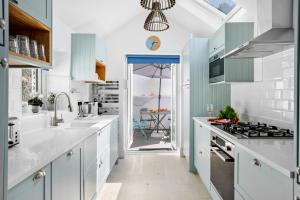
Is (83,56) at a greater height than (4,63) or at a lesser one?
greater

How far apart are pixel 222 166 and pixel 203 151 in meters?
0.98

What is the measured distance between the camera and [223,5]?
13.0 feet

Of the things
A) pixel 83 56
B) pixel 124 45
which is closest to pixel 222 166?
pixel 83 56

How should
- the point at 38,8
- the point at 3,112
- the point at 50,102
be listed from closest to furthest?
1. the point at 3,112
2. the point at 38,8
3. the point at 50,102

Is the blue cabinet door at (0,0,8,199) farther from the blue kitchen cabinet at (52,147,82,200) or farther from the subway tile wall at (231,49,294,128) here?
the subway tile wall at (231,49,294,128)

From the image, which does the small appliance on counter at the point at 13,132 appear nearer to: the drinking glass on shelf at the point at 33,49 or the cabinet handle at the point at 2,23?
the drinking glass on shelf at the point at 33,49

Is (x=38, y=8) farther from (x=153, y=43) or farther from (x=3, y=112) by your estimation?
(x=153, y=43)

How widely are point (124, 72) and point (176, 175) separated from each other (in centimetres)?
233

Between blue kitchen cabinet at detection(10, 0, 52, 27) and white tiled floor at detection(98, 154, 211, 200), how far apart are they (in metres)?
2.17

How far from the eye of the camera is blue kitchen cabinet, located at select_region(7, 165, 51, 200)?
114 centimetres

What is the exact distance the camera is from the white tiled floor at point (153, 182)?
3.23m

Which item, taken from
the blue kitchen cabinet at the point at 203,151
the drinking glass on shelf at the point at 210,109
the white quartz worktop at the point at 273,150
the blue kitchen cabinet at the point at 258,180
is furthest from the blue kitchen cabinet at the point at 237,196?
the drinking glass on shelf at the point at 210,109

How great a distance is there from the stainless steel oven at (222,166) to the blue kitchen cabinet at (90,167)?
1248mm

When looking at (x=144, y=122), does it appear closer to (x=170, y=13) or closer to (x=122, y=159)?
(x=122, y=159)
